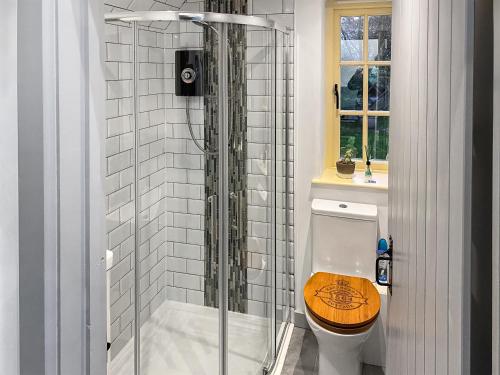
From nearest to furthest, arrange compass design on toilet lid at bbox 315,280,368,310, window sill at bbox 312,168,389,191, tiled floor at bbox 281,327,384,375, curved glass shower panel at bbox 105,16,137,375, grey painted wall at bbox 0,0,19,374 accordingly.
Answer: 1. grey painted wall at bbox 0,0,19,374
2. curved glass shower panel at bbox 105,16,137,375
3. compass design on toilet lid at bbox 315,280,368,310
4. tiled floor at bbox 281,327,384,375
5. window sill at bbox 312,168,389,191

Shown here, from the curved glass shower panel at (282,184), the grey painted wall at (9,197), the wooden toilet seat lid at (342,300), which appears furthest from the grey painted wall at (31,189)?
the curved glass shower panel at (282,184)

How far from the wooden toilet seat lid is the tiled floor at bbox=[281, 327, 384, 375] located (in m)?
0.48

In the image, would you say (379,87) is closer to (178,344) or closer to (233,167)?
(233,167)

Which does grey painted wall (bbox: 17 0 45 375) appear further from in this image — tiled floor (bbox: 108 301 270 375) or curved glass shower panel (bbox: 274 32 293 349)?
curved glass shower panel (bbox: 274 32 293 349)

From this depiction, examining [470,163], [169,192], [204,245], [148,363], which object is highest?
[470,163]

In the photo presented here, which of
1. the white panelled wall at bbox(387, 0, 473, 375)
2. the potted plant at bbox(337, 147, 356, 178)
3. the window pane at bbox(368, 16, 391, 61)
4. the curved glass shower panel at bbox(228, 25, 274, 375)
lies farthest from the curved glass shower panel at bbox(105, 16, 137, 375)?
the window pane at bbox(368, 16, 391, 61)

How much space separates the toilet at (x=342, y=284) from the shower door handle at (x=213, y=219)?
24.2 inches

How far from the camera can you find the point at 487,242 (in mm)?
510

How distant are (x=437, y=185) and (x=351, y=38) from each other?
2.44 metres

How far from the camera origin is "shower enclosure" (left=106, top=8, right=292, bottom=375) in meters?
1.93

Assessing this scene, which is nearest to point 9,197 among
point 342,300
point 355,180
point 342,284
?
point 342,300

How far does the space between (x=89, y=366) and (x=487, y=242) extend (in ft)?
2.15

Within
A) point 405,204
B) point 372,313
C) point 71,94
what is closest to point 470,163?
point 71,94

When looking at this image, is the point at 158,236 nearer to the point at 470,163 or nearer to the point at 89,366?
the point at 89,366
